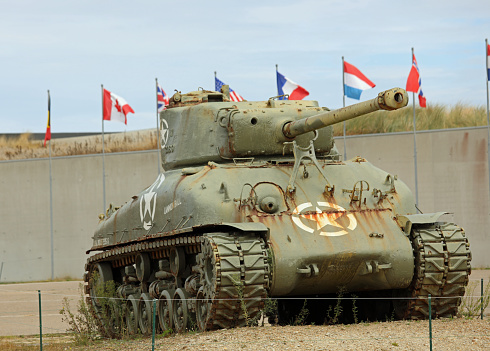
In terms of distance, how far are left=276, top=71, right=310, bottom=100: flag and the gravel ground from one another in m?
18.1

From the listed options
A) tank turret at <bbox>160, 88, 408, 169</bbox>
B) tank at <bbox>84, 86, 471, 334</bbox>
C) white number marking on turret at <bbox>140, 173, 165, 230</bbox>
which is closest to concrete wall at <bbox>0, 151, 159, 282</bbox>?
tank at <bbox>84, 86, 471, 334</bbox>

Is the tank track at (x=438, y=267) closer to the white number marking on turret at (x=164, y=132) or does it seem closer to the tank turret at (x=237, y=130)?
the tank turret at (x=237, y=130)

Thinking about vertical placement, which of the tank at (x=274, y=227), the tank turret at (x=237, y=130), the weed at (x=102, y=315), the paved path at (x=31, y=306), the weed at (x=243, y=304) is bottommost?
the paved path at (x=31, y=306)

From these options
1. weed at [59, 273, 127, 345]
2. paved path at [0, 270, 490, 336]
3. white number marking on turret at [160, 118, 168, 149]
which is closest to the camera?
white number marking on turret at [160, 118, 168, 149]

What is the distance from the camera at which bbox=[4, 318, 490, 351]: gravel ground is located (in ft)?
41.4

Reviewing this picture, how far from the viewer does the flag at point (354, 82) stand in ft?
103

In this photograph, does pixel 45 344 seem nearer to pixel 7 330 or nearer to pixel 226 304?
pixel 7 330

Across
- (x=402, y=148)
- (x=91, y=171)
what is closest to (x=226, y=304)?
(x=402, y=148)

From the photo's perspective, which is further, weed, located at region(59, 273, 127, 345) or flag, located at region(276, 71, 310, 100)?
flag, located at region(276, 71, 310, 100)

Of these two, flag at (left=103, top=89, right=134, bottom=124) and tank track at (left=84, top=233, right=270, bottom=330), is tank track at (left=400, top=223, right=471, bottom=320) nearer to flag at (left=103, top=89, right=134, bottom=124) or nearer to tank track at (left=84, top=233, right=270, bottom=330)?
tank track at (left=84, top=233, right=270, bottom=330)

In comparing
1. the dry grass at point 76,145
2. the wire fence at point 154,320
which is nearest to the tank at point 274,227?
the wire fence at point 154,320

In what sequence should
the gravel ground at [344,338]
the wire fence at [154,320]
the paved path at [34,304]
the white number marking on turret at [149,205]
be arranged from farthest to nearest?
the paved path at [34,304] < the white number marking on turret at [149,205] < the wire fence at [154,320] < the gravel ground at [344,338]

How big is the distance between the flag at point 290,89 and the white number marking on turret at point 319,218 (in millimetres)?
17002

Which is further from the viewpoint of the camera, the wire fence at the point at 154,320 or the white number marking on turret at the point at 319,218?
the white number marking on turret at the point at 319,218
